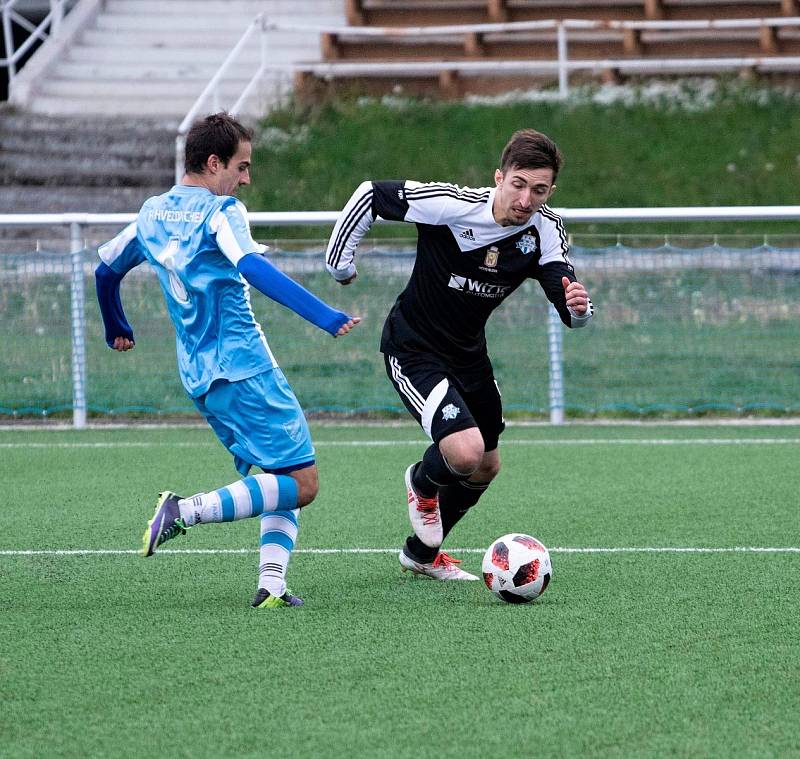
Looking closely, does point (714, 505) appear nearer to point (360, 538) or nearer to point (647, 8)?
point (360, 538)

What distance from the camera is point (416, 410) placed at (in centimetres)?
542

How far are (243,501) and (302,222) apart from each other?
5399mm

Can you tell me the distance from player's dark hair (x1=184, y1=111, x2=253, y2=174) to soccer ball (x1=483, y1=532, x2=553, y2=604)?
164 centimetres

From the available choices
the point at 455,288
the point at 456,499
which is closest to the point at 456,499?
the point at 456,499

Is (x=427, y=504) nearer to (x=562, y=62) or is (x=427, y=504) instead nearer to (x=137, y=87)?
(x=562, y=62)

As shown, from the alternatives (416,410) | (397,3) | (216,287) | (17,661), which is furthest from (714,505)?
(397,3)

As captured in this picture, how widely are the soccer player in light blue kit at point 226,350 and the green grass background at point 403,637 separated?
0.36 meters

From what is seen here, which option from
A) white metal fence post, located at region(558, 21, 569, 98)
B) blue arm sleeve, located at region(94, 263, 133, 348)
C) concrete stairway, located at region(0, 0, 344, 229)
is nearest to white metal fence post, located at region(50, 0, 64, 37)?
concrete stairway, located at region(0, 0, 344, 229)

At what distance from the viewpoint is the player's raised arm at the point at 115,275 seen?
5219 millimetres

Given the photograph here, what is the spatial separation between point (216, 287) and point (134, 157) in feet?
36.7

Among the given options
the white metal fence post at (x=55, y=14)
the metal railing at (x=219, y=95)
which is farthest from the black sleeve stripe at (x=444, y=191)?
the white metal fence post at (x=55, y=14)

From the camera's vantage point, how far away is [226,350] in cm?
493

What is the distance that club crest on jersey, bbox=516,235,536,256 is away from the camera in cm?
543

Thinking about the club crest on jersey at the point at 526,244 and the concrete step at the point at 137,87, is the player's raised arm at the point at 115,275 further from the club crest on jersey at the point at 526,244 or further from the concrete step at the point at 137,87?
the concrete step at the point at 137,87
